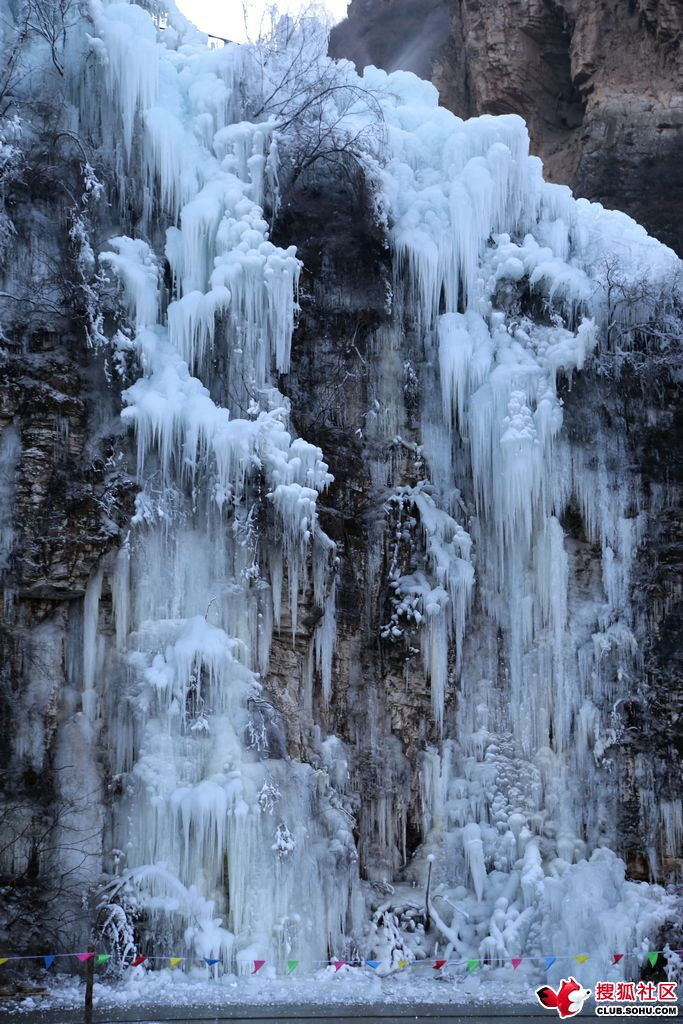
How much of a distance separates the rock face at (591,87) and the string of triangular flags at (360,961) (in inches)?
477

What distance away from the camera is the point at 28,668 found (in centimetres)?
1435

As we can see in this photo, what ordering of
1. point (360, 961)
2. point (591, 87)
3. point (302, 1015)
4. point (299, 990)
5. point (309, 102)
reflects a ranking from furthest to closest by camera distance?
point (591, 87)
point (309, 102)
point (360, 961)
point (299, 990)
point (302, 1015)

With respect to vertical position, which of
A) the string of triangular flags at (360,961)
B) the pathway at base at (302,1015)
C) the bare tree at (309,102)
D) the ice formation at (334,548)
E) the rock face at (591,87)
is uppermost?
the rock face at (591,87)

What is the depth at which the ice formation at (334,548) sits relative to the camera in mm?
14070

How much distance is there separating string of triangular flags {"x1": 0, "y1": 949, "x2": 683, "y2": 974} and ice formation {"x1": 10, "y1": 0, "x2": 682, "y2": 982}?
0.14 meters

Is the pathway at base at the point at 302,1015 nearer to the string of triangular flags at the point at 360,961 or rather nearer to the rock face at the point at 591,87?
the string of triangular flags at the point at 360,961

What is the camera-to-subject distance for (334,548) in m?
15.7

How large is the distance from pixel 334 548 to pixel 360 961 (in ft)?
14.6

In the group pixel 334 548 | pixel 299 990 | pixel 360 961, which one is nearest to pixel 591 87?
pixel 334 548

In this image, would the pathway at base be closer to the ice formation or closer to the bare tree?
the ice formation

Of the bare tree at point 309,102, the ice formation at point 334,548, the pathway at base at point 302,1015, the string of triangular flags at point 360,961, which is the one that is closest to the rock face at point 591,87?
the ice formation at point 334,548

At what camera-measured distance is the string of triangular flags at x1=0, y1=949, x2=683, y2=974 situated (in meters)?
13.0

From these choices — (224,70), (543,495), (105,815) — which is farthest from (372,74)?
(105,815)

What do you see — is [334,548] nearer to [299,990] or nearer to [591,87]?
[299,990]
